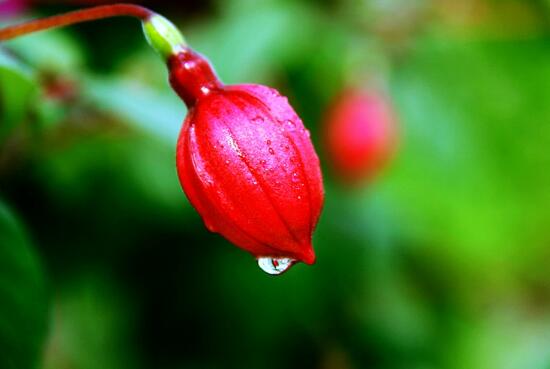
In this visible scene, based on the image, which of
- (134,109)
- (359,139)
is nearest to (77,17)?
(134,109)

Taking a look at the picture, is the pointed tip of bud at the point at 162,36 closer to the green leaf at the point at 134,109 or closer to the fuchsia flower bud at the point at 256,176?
the fuchsia flower bud at the point at 256,176

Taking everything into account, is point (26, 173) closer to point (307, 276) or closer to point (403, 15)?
point (307, 276)

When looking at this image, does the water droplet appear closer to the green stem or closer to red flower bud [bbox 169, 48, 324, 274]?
red flower bud [bbox 169, 48, 324, 274]

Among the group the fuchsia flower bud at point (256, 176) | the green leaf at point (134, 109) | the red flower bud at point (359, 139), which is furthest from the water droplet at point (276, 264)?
the red flower bud at point (359, 139)

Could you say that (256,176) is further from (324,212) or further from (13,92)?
(324,212)

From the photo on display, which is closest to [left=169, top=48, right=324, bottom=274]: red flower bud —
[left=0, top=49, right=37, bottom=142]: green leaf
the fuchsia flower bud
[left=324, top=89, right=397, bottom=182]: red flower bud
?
the fuchsia flower bud

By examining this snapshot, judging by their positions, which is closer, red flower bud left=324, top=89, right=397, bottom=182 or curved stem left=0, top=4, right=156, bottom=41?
curved stem left=0, top=4, right=156, bottom=41

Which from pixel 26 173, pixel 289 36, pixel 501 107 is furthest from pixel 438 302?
pixel 26 173
